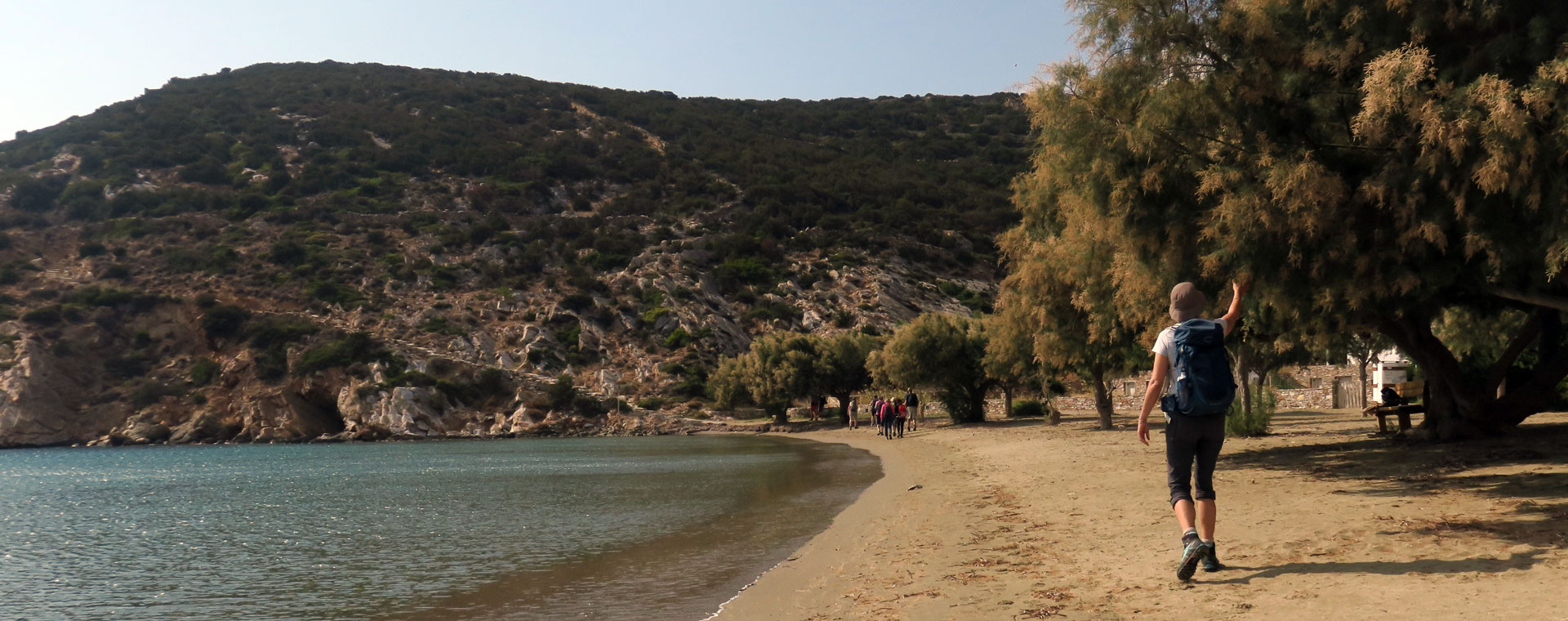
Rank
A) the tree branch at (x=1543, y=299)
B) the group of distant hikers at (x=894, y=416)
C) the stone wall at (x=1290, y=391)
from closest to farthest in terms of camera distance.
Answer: the tree branch at (x=1543, y=299) < the group of distant hikers at (x=894, y=416) < the stone wall at (x=1290, y=391)

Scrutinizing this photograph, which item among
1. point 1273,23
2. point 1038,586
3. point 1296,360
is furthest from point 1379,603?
point 1296,360

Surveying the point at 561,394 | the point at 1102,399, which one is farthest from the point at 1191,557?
the point at 561,394

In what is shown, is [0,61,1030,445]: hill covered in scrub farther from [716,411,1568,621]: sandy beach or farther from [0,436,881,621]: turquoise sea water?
[716,411,1568,621]: sandy beach

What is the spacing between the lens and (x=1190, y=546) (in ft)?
23.0

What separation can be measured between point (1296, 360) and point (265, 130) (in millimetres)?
103452

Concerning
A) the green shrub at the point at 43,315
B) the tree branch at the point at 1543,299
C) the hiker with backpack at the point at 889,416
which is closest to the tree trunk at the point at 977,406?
the hiker with backpack at the point at 889,416

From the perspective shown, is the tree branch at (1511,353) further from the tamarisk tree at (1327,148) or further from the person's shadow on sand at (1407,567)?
the person's shadow on sand at (1407,567)

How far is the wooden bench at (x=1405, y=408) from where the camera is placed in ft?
59.3

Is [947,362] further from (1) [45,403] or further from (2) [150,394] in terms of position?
(1) [45,403]

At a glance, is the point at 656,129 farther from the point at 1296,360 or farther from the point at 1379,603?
the point at 1379,603

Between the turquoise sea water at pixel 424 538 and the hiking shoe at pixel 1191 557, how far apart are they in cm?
377

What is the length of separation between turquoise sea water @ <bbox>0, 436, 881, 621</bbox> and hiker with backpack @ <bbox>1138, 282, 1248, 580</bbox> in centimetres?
389

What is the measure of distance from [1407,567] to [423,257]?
80.8m

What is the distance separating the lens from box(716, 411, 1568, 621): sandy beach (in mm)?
6504
